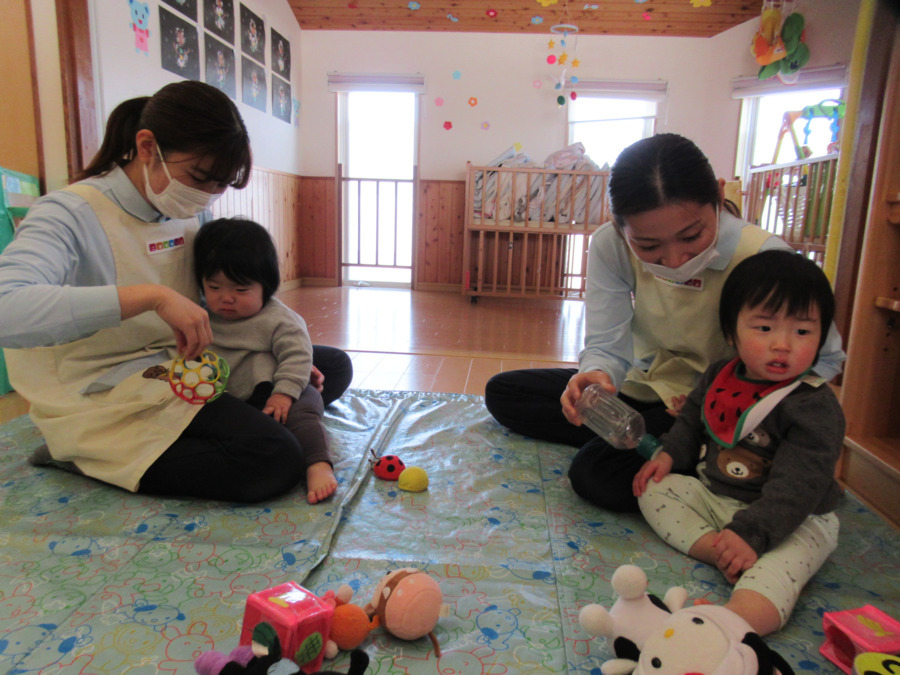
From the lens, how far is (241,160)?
1169 mm

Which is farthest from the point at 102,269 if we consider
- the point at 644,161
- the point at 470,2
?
the point at 470,2

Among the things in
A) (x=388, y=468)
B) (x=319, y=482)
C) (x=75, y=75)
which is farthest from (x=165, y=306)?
(x=75, y=75)

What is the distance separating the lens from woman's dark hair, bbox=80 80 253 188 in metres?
1.09

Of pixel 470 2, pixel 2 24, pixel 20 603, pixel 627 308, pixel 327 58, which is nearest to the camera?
pixel 20 603

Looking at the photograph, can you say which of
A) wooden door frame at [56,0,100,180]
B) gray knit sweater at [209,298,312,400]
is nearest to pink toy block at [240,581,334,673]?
gray knit sweater at [209,298,312,400]

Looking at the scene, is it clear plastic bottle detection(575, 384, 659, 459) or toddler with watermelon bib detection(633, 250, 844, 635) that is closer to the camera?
toddler with watermelon bib detection(633, 250, 844, 635)

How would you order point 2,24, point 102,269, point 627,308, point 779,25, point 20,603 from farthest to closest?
point 779,25
point 2,24
point 627,308
point 102,269
point 20,603

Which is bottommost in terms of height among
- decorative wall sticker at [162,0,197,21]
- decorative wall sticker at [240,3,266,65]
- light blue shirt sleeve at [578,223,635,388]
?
light blue shirt sleeve at [578,223,635,388]

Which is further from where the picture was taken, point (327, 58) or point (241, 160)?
point (327, 58)

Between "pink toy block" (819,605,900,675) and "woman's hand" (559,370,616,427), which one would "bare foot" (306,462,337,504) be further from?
"pink toy block" (819,605,900,675)

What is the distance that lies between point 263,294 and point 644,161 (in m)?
0.84

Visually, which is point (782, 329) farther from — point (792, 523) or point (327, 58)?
point (327, 58)

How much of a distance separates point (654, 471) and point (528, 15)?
450 cm

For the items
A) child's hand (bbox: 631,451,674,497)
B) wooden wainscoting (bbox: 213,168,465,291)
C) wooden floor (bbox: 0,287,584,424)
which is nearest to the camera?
child's hand (bbox: 631,451,674,497)
